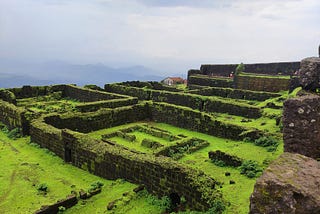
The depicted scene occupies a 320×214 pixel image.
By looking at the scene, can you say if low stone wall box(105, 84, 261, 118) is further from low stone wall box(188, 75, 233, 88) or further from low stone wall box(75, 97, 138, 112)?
low stone wall box(188, 75, 233, 88)

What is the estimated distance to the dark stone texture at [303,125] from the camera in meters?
6.03

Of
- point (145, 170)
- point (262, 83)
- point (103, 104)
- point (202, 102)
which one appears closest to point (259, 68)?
point (262, 83)

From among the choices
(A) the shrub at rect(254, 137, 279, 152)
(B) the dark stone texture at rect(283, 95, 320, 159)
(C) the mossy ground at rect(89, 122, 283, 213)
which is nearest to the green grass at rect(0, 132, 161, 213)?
(C) the mossy ground at rect(89, 122, 283, 213)

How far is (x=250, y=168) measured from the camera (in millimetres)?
11953

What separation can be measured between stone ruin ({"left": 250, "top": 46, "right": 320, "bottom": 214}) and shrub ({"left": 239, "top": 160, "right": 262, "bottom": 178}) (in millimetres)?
5190

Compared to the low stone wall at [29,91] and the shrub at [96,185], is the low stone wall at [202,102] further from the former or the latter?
the shrub at [96,185]

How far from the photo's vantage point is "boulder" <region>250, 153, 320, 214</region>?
153 inches

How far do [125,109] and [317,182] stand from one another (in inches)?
729

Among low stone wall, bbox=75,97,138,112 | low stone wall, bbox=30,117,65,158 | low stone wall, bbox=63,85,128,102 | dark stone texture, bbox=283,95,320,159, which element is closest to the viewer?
dark stone texture, bbox=283,95,320,159

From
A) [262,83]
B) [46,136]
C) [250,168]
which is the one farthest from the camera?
[262,83]

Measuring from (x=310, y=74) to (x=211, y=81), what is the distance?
104 ft

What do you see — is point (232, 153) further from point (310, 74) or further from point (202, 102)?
point (202, 102)

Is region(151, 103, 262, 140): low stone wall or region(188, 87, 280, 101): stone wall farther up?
region(188, 87, 280, 101): stone wall

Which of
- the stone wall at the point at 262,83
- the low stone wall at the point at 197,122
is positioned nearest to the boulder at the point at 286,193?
the low stone wall at the point at 197,122
